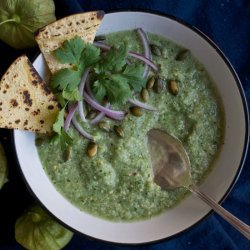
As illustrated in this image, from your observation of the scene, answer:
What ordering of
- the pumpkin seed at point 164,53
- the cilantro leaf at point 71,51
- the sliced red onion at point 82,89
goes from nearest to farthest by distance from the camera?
the cilantro leaf at point 71,51
the sliced red onion at point 82,89
the pumpkin seed at point 164,53

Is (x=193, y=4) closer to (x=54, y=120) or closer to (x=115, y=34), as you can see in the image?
(x=115, y=34)

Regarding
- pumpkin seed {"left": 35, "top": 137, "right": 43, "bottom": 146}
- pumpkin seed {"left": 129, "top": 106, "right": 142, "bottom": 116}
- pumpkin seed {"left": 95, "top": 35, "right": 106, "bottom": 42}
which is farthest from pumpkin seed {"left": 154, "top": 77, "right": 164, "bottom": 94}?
pumpkin seed {"left": 35, "top": 137, "right": 43, "bottom": 146}

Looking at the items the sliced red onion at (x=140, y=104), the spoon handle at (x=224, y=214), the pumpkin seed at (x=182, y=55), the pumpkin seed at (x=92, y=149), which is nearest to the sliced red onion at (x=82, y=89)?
the pumpkin seed at (x=92, y=149)

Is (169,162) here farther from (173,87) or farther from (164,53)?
(164,53)

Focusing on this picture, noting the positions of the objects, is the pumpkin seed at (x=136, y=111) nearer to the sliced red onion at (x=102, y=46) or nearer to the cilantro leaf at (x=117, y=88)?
the cilantro leaf at (x=117, y=88)

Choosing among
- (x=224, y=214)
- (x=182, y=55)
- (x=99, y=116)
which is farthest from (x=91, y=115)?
(x=224, y=214)
